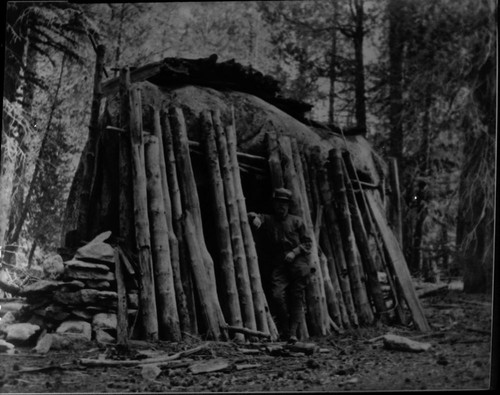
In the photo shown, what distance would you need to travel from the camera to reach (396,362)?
5289mm

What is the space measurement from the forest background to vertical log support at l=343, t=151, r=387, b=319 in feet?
1.19

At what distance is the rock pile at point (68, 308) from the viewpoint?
503 centimetres

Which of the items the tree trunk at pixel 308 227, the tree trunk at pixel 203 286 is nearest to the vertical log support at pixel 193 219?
the tree trunk at pixel 203 286

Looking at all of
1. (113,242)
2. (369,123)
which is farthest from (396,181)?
(113,242)

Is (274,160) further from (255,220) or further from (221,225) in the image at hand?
(221,225)

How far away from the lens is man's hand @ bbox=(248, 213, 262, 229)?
5590mm

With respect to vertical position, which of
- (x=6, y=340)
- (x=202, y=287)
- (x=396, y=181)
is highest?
(x=396, y=181)

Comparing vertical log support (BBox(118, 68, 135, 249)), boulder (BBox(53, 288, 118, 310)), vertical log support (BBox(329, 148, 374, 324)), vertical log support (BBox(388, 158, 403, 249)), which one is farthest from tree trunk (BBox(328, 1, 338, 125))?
boulder (BBox(53, 288, 118, 310))

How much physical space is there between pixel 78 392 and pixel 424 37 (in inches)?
176

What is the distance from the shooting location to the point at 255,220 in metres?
5.59

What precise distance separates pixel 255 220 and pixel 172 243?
81cm

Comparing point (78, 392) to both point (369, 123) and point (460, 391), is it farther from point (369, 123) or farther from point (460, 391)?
point (369, 123)

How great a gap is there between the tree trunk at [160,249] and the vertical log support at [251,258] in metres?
0.73

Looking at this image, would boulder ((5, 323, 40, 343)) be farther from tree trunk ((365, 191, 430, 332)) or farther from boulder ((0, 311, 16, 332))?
tree trunk ((365, 191, 430, 332))
